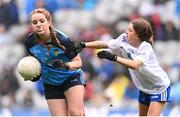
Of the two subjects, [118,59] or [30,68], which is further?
[30,68]

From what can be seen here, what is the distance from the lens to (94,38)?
14.5m

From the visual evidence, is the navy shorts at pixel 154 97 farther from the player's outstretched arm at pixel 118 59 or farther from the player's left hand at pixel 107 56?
the player's left hand at pixel 107 56

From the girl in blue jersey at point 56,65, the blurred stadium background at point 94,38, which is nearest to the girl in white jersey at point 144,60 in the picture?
the girl in blue jersey at point 56,65

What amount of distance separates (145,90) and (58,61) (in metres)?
1.30

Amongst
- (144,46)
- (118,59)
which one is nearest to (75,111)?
(118,59)

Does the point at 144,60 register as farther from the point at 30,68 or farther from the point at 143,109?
the point at 30,68

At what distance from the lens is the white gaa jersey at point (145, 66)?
7902mm

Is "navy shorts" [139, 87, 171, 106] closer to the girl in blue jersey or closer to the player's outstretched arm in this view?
the player's outstretched arm

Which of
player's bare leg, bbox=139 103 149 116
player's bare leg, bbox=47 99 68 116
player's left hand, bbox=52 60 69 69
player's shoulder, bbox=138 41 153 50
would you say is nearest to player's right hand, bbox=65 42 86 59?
player's left hand, bbox=52 60 69 69

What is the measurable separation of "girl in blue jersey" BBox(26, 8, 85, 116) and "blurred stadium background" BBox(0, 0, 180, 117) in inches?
209

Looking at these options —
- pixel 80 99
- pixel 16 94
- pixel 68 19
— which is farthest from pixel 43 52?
pixel 68 19

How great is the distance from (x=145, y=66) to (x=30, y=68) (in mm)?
1394

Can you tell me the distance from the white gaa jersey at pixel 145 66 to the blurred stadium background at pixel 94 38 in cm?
504

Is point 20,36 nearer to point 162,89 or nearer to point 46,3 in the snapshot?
point 46,3
